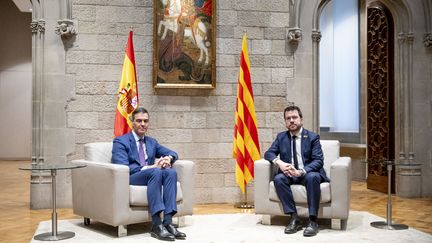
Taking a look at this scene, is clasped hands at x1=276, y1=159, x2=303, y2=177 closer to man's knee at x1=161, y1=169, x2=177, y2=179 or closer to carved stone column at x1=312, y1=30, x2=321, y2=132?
man's knee at x1=161, y1=169, x2=177, y2=179

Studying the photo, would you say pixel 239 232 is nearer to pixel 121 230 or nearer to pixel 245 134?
pixel 121 230

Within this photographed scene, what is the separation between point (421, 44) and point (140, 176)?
179 inches

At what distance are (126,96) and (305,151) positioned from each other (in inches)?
84.5

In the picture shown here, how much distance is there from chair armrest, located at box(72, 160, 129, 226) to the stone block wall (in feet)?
4.98

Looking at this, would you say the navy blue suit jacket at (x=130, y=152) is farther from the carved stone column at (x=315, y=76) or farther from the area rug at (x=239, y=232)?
the carved stone column at (x=315, y=76)

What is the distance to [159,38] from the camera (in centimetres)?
623

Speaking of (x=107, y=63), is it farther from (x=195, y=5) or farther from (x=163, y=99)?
(x=195, y=5)

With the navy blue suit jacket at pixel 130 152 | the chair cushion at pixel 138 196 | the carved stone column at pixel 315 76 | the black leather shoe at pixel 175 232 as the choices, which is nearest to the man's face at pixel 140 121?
the navy blue suit jacket at pixel 130 152

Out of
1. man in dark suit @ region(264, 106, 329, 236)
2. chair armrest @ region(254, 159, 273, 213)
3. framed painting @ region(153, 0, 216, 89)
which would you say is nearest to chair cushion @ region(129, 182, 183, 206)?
chair armrest @ region(254, 159, 273, 213)

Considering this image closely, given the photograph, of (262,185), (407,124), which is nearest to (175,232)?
(262,185)

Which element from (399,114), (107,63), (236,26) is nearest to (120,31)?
(107,63)

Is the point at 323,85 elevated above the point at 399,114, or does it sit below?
above

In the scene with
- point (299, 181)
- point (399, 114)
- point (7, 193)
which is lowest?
point (7, 193)

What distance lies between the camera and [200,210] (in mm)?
5910
